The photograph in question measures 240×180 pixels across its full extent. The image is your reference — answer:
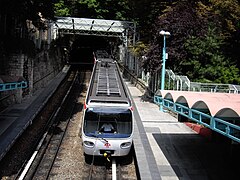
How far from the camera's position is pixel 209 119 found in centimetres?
1193

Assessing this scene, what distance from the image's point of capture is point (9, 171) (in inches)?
493

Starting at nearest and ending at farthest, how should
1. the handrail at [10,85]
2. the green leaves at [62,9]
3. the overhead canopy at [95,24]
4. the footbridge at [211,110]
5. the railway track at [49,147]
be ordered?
the footbridge at [211,110]
the railway track at [49,147]
the handrail at [10,85]
the overhead canopy at [95,24]
the green leaves at [62,9]

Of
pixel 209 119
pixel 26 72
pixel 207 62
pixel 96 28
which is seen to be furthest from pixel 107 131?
pixel 96 28

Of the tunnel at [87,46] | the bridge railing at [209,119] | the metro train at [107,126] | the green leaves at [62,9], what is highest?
the green leaves at [62,9]

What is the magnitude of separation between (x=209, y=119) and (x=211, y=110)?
7.19ft

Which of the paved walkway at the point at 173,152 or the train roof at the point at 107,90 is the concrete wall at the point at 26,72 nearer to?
the train roof at the point at 107,90

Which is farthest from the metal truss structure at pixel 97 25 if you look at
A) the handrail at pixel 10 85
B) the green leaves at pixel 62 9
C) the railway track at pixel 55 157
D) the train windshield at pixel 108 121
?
the train windshield at pixel 108 121

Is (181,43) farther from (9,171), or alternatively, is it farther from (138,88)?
(9,171)

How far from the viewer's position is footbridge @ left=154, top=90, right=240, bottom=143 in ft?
29.7

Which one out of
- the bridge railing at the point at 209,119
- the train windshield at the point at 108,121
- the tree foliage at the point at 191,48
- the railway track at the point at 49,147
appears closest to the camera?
the bridge railing at the point at 209,119

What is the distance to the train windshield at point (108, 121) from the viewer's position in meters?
13.1

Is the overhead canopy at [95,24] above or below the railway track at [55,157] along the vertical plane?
above

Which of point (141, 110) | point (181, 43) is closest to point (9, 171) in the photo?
point (141, 110)

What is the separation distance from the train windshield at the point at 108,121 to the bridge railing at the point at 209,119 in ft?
5.59
